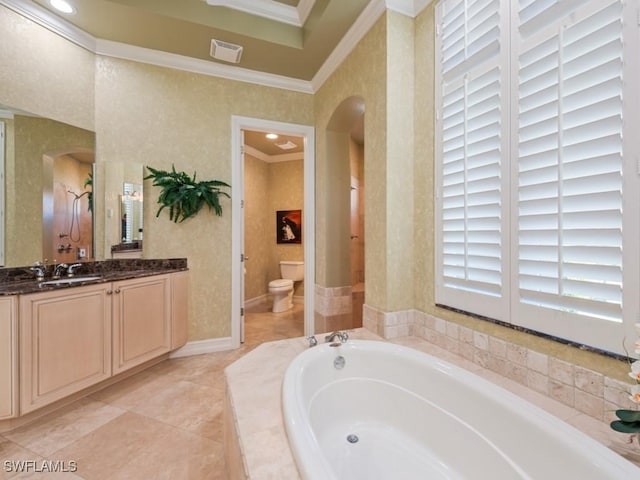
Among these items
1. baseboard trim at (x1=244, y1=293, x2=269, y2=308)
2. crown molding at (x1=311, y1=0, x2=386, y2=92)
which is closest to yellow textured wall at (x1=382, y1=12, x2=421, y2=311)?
crown molding at (x1=311, y1=0, x2=386, y2=92)

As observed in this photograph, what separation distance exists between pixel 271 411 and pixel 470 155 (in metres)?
1.54

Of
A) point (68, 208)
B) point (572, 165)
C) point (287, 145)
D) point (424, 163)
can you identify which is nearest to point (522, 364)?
point (572, 165)

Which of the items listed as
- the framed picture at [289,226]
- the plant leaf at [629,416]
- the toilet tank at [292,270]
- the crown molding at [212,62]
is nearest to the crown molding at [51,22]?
the crown molding at [212,62]

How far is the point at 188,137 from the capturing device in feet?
8.82

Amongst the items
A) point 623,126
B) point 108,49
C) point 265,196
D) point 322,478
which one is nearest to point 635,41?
point 623,126

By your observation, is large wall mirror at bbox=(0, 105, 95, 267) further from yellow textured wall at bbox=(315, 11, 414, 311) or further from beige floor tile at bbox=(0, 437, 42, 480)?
yellow textured wall at bbox=(315, 11, 414, 311)

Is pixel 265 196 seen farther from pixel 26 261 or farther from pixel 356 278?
pixel 26 261

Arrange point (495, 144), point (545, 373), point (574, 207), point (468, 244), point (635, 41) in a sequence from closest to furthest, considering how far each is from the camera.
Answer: point (635, 41) → point (574, 207) → point (545, 373) → point (495, 144) → point (468, 244)

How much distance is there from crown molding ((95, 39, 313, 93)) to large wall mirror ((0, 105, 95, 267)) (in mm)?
753

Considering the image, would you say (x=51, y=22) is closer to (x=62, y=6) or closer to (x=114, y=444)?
(x=62, y=6)

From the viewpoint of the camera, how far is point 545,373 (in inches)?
47.3

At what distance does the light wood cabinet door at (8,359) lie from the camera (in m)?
1.60

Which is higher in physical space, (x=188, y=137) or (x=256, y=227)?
(x=188, y=137)

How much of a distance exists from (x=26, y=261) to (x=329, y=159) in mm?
2486
